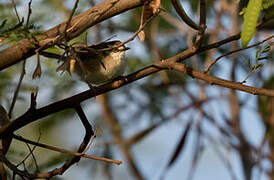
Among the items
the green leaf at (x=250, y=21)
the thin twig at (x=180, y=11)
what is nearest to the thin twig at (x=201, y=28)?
the thin twig at (x=180, y=11)

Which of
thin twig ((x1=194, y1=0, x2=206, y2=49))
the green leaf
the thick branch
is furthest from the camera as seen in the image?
thin twig ((x1=194, y1=0, x2=206, y2=49))

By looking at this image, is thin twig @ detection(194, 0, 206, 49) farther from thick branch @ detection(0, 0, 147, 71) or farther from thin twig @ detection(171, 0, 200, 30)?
thick branch @ detection(0, 0, 147, 71)

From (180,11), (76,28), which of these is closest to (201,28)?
(180,11)

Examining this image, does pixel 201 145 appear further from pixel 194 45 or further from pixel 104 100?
pixel 194 45

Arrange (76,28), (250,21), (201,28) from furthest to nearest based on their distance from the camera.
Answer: (201,28) → (76,28) → (250,21)

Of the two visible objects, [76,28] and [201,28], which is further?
[201,28]

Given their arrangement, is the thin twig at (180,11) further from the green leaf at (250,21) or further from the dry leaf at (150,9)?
the green leaf at (250,21)

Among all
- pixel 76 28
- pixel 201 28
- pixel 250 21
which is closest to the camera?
pixel 250 21

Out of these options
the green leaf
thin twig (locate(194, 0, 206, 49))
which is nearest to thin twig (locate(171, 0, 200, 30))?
thin twig (locate(194, 0, 206, 49))

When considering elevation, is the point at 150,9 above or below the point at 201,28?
above

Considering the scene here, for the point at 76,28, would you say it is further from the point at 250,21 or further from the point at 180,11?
the point at 250,21

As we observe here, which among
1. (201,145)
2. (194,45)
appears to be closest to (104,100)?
(201,145)

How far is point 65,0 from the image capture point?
133 inches

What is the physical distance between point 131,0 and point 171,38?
2370mm
